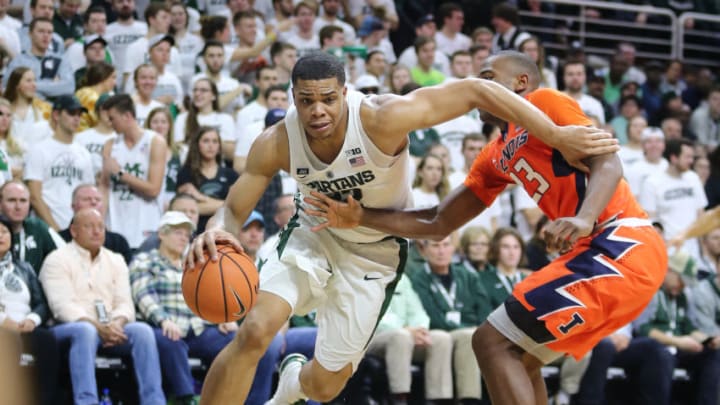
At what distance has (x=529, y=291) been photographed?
5.66 m

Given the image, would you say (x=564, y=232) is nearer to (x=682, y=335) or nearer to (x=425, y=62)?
(x=682, y=335)

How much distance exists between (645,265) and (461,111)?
1231 millimetres

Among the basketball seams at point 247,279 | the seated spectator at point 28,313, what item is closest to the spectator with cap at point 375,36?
the seated spectator at point 28,313

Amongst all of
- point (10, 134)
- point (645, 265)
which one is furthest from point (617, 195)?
point (10, 134)

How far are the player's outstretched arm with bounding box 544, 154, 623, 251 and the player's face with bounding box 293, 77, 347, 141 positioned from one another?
1.24 m

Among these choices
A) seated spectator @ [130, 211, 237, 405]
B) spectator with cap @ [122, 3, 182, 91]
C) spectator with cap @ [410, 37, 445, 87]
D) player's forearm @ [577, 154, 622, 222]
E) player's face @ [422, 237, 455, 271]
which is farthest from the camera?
spectator with cap @ [410, 37, 445, 87]

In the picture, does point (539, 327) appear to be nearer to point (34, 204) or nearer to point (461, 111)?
point (461, 111)

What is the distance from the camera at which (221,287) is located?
5488 mm

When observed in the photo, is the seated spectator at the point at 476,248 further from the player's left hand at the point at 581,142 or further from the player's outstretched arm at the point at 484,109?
the player's left hand at the point at 581,142

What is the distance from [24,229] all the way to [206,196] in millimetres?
1725

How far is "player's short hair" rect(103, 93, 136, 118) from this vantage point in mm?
9641

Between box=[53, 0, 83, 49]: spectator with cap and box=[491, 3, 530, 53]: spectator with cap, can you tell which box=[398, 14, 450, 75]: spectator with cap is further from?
box=[53, 0, 83, 49]: spectator with cap

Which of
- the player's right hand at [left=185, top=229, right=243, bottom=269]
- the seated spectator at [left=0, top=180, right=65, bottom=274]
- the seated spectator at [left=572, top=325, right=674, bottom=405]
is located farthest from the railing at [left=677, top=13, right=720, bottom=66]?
the player's right hand at [left=185, top=229, right=243, bottom=269]

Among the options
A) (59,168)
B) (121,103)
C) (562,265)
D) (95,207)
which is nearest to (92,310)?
(95,207)
